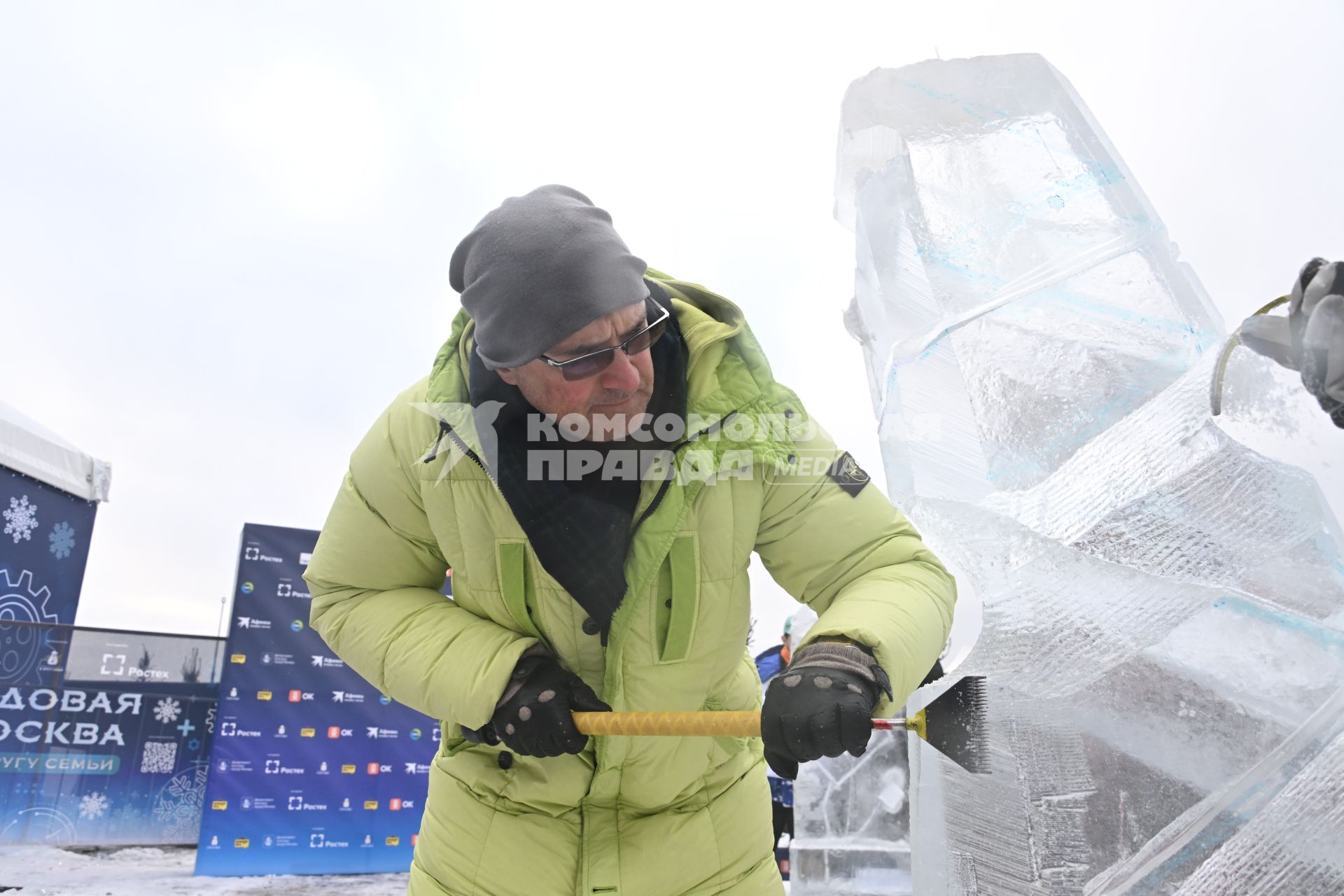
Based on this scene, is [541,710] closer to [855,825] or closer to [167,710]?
[855,825]

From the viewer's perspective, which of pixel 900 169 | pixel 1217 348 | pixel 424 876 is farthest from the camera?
pixel 900 169

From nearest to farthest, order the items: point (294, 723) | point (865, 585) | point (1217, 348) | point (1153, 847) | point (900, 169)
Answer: point (865, 585), point (1153, 847), point (1217, 348), point (900, 169), point (294, 723)

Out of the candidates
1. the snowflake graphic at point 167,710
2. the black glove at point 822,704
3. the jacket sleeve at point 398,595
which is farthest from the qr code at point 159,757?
the black glove at point 822,704

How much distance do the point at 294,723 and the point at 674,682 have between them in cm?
546

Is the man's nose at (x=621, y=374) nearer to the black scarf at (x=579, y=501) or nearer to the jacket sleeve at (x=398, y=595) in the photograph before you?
the black scarf at (x=579, y=501)

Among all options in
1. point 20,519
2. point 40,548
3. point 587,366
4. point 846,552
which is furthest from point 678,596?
point 40,548

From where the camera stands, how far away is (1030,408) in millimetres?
2070

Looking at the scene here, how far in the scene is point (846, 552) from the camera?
4.85 ft

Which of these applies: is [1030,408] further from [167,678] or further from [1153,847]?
[167,678]

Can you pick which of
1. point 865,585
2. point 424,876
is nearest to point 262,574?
point 424,876

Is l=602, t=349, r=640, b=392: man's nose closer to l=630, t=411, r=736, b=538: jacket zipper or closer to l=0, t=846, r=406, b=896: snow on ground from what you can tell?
l=630, t=411, r=736, b=538: jacket zipper

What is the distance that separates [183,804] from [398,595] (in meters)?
6.03

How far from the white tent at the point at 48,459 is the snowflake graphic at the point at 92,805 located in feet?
8.60

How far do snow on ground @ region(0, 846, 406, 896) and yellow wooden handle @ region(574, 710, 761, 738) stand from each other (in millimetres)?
4767
